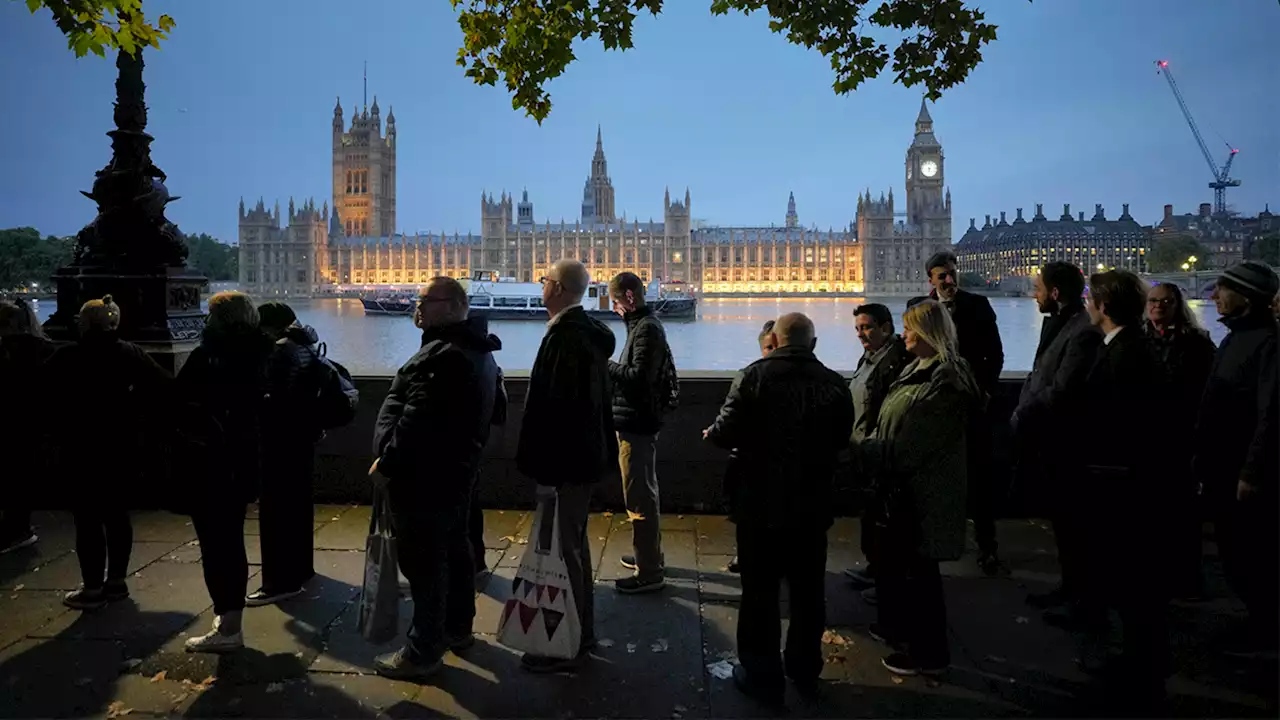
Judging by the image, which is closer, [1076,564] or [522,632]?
[522,632]

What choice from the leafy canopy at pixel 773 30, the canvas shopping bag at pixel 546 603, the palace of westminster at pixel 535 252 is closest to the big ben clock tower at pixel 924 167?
the leafy canopy at pixel 773 30

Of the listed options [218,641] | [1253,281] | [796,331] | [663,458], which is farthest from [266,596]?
[1253,281]

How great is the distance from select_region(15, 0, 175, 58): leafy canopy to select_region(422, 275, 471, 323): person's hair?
1946 millimetres

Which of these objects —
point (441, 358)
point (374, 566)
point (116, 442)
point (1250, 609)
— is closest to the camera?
point (441, 358)

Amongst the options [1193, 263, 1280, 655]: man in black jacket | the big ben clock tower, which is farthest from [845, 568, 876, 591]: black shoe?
the big ben clock tower

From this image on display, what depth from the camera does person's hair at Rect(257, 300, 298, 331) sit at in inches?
146

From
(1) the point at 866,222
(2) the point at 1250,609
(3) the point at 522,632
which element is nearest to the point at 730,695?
(3) the point at 522,632

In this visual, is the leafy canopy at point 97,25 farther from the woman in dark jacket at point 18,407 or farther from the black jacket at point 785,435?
the black jacket at point 785,435

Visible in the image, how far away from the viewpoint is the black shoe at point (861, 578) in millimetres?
4172

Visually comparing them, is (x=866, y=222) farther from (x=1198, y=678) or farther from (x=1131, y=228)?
(x=1198, y=678)

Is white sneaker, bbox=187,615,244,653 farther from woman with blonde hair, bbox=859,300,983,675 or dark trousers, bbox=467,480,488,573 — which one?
woman with blonde hair, bbox=859,300,983,675

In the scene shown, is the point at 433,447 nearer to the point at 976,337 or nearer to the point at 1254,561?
the point at 976,337

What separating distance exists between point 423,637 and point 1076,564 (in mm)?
2980

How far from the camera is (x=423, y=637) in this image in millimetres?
3152
